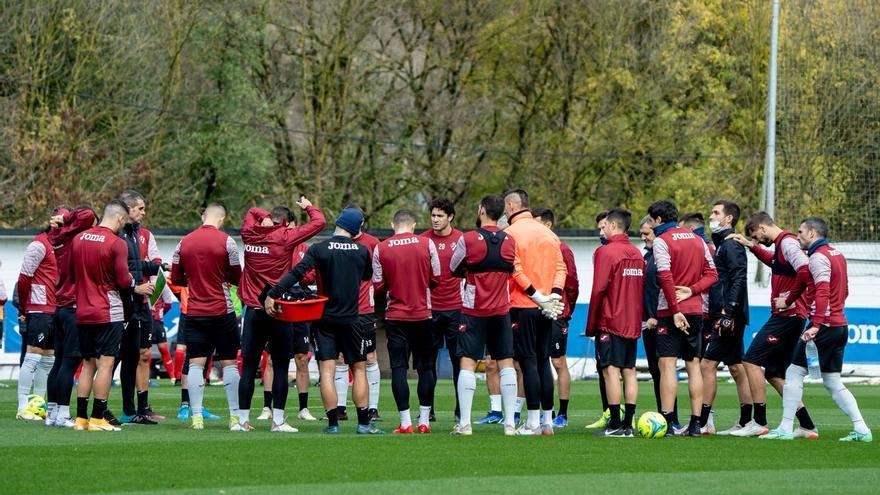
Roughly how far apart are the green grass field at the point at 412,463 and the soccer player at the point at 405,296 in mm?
506

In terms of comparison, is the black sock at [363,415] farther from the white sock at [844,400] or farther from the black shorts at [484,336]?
the white sock at [844,400]

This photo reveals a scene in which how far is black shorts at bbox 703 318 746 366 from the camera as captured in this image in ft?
47.4

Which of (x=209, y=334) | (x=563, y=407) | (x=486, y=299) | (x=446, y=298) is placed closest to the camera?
(x=486, y=299)

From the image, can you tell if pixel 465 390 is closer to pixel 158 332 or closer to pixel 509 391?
pixel 509 391

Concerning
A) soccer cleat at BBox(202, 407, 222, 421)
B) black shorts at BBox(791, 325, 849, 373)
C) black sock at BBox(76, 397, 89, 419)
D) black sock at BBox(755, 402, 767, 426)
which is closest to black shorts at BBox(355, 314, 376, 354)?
soccer cleat at BBox(202, 407, 222, 421)

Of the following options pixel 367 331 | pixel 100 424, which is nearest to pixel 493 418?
pixel 367 331

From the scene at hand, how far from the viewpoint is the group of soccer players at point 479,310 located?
1345cm

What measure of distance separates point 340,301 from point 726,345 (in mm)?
4111

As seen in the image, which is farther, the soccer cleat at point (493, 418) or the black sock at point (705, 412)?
the soccer cleat at point (493, 418)

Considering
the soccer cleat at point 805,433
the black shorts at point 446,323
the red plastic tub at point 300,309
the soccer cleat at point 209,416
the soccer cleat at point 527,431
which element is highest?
the red plastic tub at point 300,309

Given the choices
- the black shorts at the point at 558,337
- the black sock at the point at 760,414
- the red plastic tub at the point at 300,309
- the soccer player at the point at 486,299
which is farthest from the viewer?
the black shorts at the point at 558,337

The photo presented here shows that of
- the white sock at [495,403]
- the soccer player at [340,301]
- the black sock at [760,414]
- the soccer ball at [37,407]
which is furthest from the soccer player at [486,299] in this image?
the soccer ball at [37,407]

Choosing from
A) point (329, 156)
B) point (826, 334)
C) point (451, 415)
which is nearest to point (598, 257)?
point (826, 334)

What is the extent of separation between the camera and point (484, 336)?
13484 millimetres
